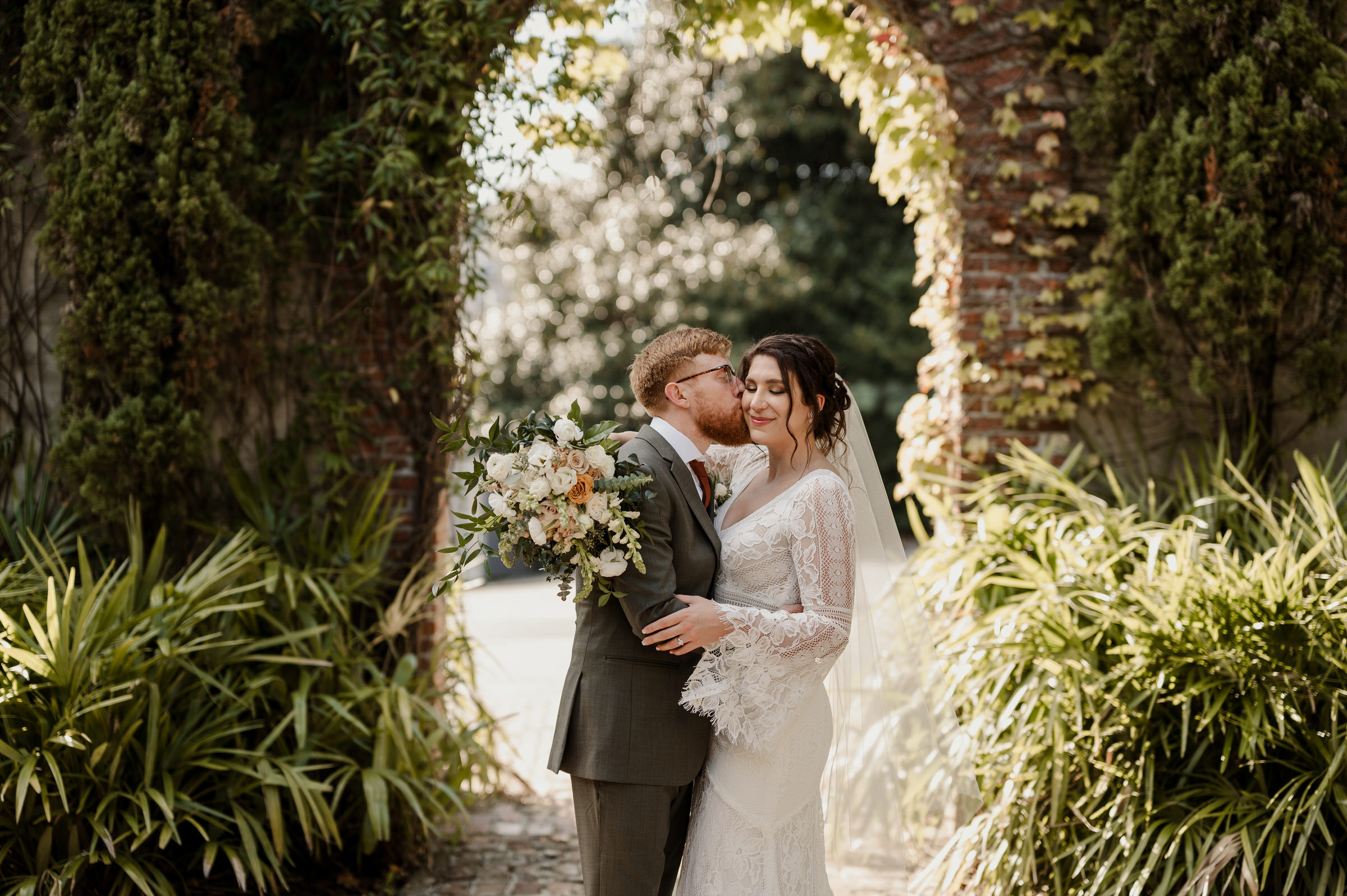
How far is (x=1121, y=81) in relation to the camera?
401cm

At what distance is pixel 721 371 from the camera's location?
2.51 m

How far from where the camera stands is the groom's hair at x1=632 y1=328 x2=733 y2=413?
2.48 metres

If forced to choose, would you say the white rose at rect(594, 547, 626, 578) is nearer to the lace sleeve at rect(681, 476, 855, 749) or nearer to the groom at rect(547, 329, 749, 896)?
the groom at rect(547, 329, 749, 896)

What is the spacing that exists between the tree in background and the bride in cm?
1104

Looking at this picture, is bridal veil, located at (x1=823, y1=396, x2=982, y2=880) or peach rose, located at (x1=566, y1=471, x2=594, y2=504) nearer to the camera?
peach rose, located at (x1=566, y1=471, x2=594, y2=504)

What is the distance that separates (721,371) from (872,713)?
108 centimetres

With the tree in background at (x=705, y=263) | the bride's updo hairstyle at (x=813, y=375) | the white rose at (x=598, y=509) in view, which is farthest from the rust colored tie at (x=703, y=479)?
the tree in background at (x=705, y=263)

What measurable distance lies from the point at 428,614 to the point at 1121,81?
11.6ft

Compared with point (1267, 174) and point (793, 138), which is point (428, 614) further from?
A: point (793, 138)

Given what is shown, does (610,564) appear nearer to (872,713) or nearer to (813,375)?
(813,375)

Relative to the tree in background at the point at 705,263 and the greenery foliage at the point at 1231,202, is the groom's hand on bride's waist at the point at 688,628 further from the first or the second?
the tree in background at the point at 705,263

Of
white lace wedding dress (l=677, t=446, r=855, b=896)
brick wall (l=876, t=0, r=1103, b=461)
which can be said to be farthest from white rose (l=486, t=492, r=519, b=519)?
brick wall (l=876, t=0, r=1103, b=461)

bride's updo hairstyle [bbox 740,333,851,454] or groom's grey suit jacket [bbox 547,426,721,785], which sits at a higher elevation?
bride's updo hairstyle [bbox 740,333,851,454]

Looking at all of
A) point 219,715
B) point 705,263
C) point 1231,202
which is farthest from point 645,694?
point 705,263
